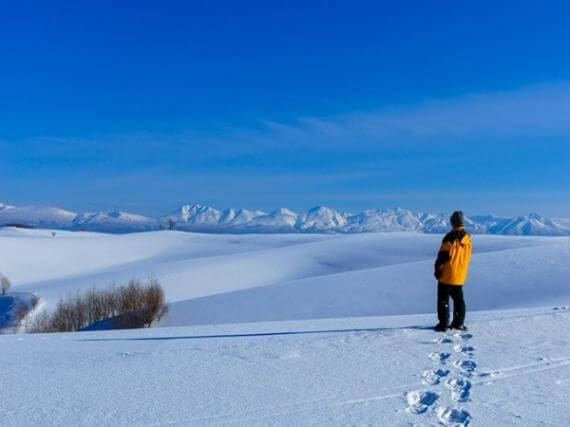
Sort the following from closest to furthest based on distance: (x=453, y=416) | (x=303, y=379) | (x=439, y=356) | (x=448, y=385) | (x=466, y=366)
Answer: (x=453, y=416) → (x=448, y=385) → (x=303, y=379) → (x=466, y=366) → (x=439, y=356)

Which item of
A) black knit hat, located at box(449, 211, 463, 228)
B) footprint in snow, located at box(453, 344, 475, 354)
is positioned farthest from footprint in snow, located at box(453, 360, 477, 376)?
black knit hat, located at box(449, 211, 463, 228)

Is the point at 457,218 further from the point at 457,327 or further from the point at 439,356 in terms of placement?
the point at 439,356

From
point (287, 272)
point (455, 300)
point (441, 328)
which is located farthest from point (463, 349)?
point (287, 272)

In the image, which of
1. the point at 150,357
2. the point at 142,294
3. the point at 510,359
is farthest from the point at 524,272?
the point at 150,357

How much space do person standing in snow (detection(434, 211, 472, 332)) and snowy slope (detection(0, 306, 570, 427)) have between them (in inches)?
12.5

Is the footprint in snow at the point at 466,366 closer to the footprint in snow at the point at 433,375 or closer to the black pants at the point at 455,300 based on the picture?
the footprint in snow at the point at 433,375

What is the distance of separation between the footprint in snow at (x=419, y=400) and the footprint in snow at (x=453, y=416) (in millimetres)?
152

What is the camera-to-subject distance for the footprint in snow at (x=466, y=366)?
5.91 m

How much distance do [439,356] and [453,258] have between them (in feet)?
7.05

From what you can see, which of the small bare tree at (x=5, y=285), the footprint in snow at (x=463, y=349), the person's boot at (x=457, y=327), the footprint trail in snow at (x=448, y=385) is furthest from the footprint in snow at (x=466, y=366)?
the small bare tree at (x=5, y=285)

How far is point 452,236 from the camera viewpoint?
844cm

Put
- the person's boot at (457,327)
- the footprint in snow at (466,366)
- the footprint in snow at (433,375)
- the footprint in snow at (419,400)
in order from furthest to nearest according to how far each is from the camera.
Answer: the person's boot at (457,327) < the footprint in snow at (466,366) < the footprint in snow at (433,375) < the footprint in snow at (419,400)

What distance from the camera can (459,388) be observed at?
17.4 feet

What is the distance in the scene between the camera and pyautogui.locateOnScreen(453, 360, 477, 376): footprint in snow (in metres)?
5.91
